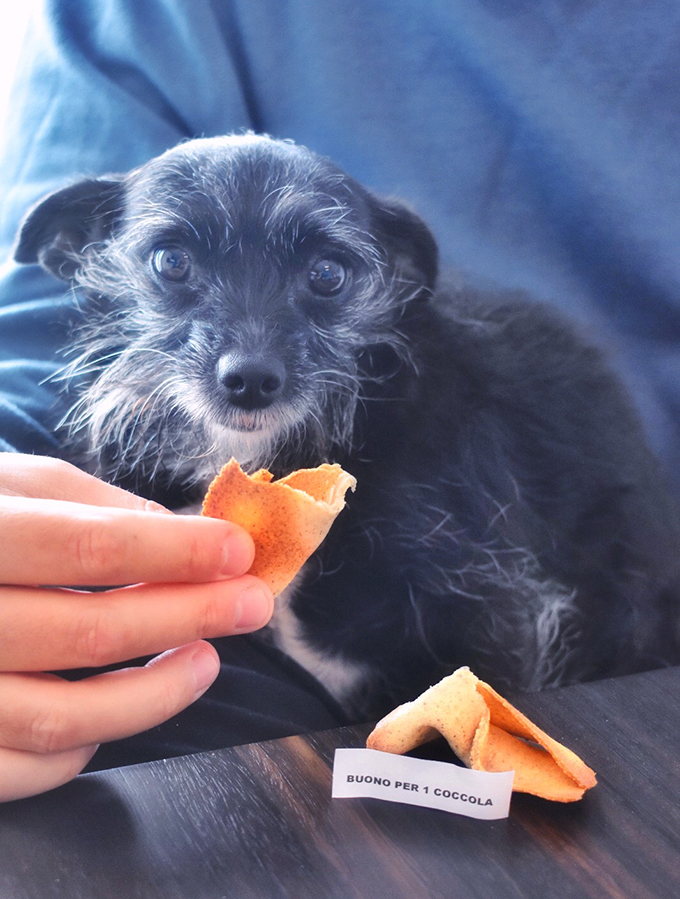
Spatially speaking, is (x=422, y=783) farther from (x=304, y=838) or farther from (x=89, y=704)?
(x=89, y=704)

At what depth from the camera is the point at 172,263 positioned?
27.0 inches

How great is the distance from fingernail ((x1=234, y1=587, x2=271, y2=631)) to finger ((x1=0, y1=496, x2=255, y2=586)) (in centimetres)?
4

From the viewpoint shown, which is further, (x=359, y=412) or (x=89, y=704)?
(x=359, y=412)

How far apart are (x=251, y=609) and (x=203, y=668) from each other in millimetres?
78

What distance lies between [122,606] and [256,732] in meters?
0.24

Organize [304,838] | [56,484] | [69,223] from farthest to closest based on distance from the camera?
[69,223]
[56,484]
[304,838]

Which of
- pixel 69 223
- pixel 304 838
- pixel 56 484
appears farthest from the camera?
pixel 69 223

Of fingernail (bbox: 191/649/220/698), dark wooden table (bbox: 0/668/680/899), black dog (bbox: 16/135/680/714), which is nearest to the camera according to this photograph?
dark wooden table (bbox: 0/668/680/899)

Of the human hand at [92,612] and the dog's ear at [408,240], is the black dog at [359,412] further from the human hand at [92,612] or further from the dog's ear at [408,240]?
the human hand at [92,612]

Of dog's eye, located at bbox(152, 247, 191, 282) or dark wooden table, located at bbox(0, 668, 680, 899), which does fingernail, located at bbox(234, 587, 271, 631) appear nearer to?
dark wooden table, located at bbox(0, 668, 680, 899)

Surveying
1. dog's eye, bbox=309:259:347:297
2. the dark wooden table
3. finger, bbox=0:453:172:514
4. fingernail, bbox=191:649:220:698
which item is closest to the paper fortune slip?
the dark wooden table

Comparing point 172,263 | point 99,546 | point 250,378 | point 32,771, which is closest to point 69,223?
point 172,263

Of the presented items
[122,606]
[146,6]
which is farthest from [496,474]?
[146,6]

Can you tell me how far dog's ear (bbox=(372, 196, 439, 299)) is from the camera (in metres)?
0.74
